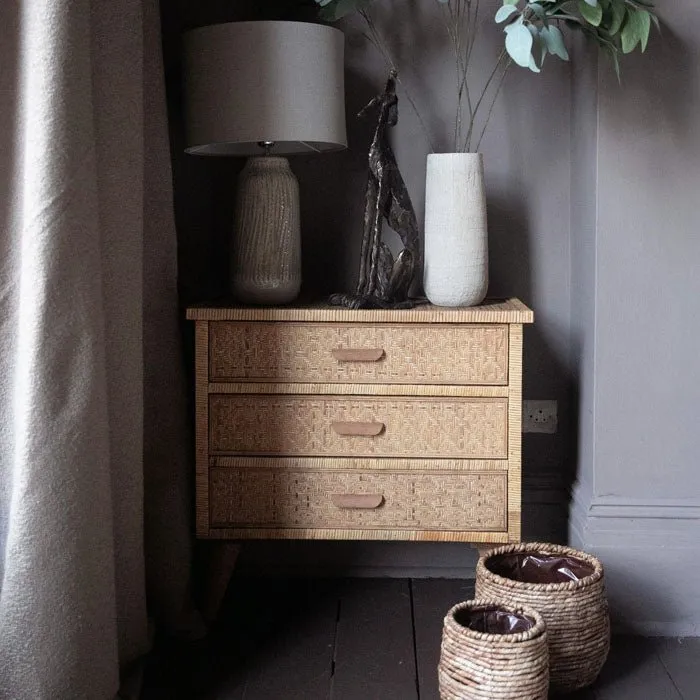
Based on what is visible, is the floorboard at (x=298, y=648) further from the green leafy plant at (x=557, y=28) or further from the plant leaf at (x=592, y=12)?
the plant leaf at (x=592, y=12)

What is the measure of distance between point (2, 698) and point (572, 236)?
57.1 inches

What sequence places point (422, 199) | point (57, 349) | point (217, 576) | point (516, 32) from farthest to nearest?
1. point (422, 199)
2. point (217, 576)
3. point (516, 32)
4. point (57, 349)

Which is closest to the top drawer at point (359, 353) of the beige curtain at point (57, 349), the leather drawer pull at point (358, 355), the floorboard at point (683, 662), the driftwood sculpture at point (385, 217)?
the leather drawer pull at point (358, 355)

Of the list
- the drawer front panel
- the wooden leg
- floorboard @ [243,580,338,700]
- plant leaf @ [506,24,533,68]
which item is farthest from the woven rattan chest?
plant leaf @ [506,24,533,68]

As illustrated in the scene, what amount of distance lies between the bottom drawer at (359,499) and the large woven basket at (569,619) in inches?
6.9

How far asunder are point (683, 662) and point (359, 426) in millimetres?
745

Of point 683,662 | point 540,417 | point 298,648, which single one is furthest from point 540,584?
point 540,417

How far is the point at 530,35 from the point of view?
153 cm

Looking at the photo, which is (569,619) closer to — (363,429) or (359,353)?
(363,429)

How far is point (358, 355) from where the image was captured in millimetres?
1770

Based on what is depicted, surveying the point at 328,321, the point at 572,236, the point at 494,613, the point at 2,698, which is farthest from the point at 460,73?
the point at 2,698

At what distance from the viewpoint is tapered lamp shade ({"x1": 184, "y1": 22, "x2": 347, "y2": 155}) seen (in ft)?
5.67

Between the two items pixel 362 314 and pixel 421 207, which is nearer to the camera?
pixel 362 314

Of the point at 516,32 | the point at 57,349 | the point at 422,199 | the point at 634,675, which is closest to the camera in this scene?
the point at 57,349
